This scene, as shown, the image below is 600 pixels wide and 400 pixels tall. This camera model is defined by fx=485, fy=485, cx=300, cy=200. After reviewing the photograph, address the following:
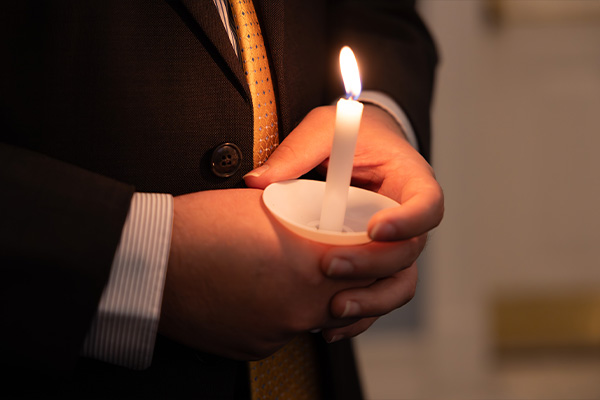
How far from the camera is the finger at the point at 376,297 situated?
0.51 metres

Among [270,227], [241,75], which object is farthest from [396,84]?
[270,227]

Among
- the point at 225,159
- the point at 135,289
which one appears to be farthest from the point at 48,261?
the point at 225,159

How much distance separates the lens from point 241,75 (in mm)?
589

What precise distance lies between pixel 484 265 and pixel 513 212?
0.91ft

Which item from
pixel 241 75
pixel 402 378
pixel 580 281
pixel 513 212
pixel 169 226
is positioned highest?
pixel 241 75

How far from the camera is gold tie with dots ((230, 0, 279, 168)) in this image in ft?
2.06

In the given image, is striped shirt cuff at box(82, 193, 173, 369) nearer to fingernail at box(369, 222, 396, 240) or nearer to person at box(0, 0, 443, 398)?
person at box(0, 0, 443, 398)

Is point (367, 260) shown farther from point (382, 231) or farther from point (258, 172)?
point (258, 172)

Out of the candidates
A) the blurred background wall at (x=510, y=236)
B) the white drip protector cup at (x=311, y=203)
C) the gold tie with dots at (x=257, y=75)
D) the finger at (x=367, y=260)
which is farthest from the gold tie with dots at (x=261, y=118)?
the blurred background wall at (x=510, y=236)

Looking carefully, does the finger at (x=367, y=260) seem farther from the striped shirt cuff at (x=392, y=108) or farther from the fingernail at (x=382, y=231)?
the striped shirt cuff at (x=392, y=108)

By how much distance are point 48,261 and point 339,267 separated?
10.9 inches

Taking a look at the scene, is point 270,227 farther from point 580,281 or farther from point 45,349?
point 580,281

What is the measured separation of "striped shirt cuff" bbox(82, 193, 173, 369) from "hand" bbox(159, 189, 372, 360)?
0.02 meters

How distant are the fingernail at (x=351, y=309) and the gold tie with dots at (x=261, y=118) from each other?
0.23 m
